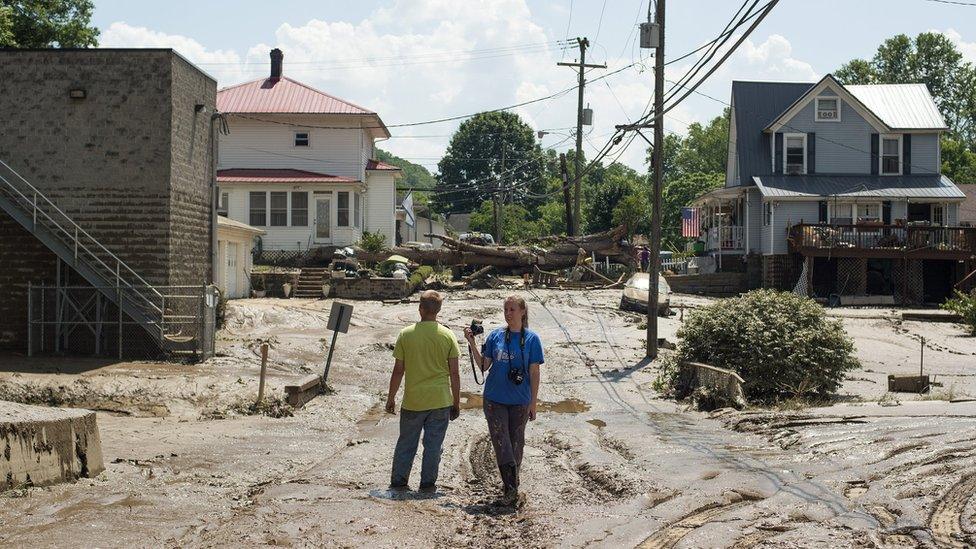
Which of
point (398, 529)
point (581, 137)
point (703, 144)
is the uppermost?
point (703, 144)

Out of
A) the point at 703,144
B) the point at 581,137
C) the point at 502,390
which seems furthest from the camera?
the point at 703,144

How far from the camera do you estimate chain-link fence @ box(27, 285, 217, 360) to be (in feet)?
68.9

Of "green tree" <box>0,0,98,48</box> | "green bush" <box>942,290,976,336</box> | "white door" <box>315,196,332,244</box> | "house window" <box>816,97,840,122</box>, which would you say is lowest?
"green bush" <box>942,290,976,336</box>

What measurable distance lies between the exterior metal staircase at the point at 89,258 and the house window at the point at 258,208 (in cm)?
2118

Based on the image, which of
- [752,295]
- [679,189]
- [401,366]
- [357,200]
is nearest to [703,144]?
[679,189]

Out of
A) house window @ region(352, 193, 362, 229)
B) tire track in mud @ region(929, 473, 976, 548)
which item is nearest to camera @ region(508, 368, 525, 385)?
tire track in mud @ region(929, 473, 976, 548)

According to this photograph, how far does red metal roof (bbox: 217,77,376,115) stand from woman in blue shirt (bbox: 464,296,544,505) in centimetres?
3613

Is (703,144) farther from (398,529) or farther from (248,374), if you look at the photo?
(398,529)

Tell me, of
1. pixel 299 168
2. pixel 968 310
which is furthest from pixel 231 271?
pixel 968 310

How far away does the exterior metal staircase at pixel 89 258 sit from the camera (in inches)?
815

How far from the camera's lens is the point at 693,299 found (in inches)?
1460

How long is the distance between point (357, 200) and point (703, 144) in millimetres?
62072

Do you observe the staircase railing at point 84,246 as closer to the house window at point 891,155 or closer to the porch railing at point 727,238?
the porch railing at point 727,238

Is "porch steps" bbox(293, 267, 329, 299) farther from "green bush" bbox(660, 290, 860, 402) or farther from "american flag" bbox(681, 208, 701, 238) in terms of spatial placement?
"american flag" bbox(681, 208, 701, 238)
